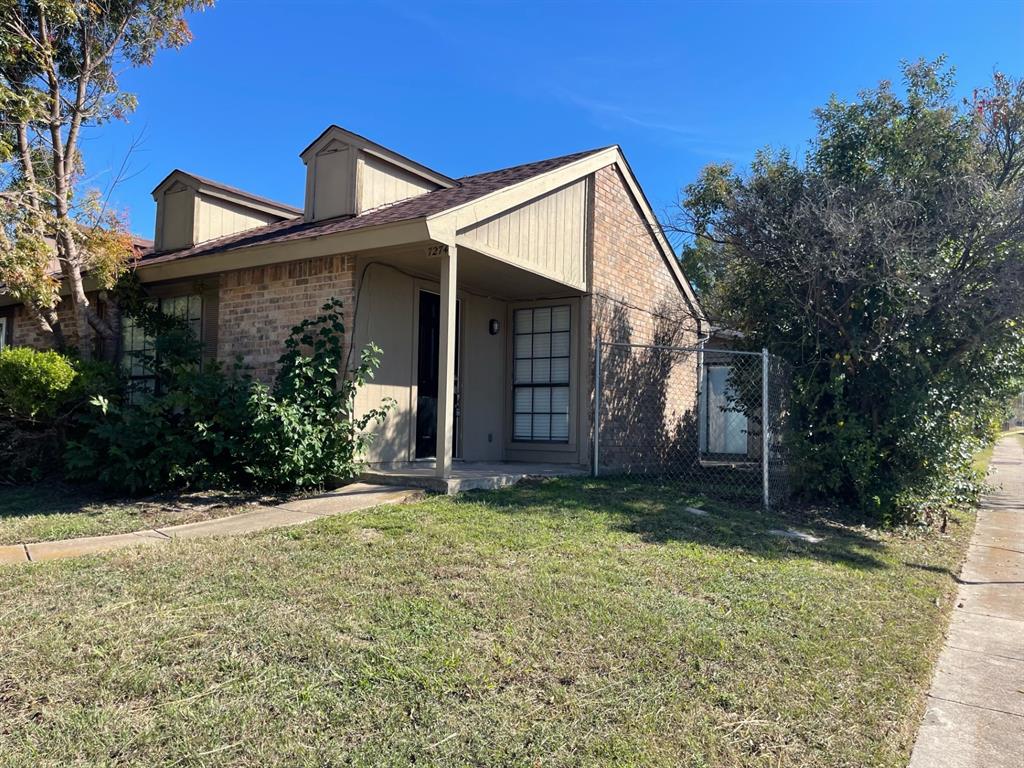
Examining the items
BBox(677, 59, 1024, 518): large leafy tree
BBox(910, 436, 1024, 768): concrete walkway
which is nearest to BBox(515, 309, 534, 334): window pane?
BBox(677, 59, 1024, 518): large leafy tree

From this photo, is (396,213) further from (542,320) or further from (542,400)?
(542,400)

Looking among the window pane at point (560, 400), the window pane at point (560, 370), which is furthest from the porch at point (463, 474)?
the window pane at point (560, 370)

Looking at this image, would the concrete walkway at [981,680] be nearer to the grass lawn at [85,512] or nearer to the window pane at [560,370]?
the window pane at [560,370]

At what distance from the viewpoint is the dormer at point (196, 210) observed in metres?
10.7

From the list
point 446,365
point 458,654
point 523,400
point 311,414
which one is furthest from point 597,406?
point 458,654

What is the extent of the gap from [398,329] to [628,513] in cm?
367

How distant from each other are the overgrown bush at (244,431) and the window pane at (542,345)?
132 inches

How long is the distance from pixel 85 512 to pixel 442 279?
410cm

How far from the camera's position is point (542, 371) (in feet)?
34.4

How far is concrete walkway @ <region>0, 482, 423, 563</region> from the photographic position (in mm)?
5102

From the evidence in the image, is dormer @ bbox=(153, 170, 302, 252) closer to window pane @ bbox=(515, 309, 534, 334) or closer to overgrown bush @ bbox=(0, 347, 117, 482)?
overgrown bush @ bbox=(0, 347, 117, 482)

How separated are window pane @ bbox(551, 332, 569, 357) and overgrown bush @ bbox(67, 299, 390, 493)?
11.1 feet

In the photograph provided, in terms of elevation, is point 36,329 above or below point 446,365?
above

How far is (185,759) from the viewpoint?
245 cm
